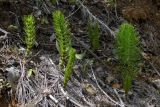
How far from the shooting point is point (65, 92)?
3.48m

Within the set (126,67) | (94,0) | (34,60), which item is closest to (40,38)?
(34,60)

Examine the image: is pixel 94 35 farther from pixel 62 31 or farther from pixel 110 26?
pixel 110 26

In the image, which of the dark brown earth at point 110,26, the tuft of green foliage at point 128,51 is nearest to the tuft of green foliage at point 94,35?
the dark brown earth at point 110,26

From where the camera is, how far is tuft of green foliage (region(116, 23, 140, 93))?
11.8ft

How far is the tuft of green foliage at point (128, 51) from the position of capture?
3611 millimetres

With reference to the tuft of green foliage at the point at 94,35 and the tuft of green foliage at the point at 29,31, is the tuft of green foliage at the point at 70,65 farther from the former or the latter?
the tuft of green foliage at the point at 94,35

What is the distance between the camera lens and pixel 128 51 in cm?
366

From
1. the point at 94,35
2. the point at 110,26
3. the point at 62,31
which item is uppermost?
the point at 62,31

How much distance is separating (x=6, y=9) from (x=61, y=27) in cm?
99

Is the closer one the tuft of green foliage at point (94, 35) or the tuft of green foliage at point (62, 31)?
the tuft of green foliage at point (62, 31)

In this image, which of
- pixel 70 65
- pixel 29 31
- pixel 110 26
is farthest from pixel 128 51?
pixel 110 26

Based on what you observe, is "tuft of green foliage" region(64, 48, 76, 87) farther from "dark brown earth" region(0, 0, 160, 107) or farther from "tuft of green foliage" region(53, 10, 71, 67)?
"dark brown earth" region(0, 0, 160, 107)

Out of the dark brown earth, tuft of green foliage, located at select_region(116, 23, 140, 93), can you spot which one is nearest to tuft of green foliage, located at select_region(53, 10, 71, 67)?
the dark brown earth

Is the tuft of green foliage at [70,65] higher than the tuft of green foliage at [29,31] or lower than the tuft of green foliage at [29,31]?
lower
